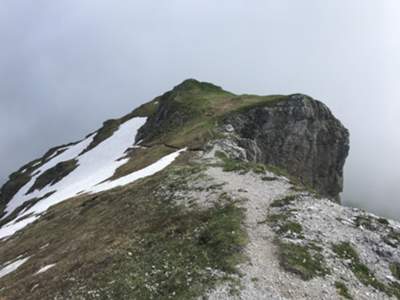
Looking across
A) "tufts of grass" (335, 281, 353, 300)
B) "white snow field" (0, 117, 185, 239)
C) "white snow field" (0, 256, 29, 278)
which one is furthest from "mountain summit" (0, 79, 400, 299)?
"white snow field" (0, 117, 185, 239)

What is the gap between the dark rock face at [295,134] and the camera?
7906 cm

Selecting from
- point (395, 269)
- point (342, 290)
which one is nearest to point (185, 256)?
point (342, 290)

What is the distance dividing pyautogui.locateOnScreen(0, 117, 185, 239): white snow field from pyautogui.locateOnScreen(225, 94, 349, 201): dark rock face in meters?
20.8

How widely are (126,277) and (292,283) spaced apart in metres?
8.98

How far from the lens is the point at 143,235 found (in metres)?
31.1

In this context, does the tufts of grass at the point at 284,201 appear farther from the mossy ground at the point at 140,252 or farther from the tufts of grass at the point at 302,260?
the tufts of grass at the point at 302,260

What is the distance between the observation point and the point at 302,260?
2448 centimetres

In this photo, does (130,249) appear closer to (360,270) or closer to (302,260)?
(302,260)

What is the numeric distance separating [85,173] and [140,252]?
6964 cm

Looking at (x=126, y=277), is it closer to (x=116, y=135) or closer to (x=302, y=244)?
(x=302, y=244)

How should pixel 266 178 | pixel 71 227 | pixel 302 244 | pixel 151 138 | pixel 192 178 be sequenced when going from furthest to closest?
pixel 151 138, pixel 71 227, pixel 192 178, pixel 266 178, pixel 302 244

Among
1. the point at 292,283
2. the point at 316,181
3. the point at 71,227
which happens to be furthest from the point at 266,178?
the point at 316,181

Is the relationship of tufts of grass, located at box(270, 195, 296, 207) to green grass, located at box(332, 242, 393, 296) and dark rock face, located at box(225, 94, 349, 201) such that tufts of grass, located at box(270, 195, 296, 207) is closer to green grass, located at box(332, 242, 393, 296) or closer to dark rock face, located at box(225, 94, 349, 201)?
green grass, located at box(332, 242, 393, 296)

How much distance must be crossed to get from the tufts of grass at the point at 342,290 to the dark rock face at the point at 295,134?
5182cm
